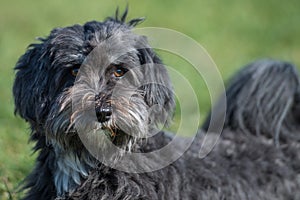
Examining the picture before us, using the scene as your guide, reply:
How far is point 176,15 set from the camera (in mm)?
15898

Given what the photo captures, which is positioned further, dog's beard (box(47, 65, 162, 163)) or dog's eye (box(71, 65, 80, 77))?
dog's eye (box(71, 65, 80, 77))

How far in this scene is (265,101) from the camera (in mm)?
7707

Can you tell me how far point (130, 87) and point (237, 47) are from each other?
28.8 feet

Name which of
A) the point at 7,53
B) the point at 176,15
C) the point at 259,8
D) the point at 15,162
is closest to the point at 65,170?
the point at 15,162

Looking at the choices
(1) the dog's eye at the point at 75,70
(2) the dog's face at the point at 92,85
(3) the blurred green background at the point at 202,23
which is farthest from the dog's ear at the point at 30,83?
(3) the blurred green background at the point at 202,23

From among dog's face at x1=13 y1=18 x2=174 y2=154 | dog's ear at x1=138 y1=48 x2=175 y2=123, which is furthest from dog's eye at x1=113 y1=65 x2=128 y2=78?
dog's ear at x1=138 y1=48 x2=175 y2=123

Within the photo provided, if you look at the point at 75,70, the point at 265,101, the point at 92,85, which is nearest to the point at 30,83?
the point at 75,70

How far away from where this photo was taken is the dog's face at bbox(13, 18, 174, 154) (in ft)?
18.2

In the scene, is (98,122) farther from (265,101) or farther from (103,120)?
(265,101)

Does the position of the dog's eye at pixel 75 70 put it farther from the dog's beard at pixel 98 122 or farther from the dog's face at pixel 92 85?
the dog's beard at pixel 98 122

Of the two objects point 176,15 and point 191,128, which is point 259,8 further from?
point 191,128

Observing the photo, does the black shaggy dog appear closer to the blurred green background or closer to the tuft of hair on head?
the tuft of hair on head

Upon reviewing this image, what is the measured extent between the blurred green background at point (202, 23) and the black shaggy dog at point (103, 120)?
5.05 metres

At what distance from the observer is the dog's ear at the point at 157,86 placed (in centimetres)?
598
